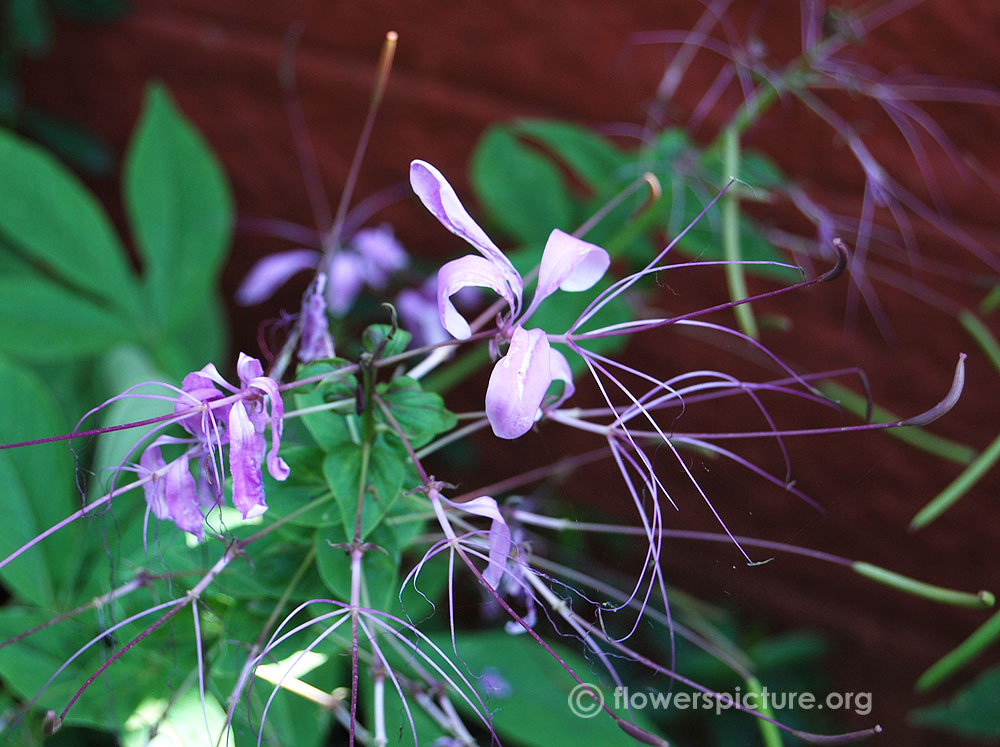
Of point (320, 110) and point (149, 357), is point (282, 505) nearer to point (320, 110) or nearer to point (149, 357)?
point (149, 357)

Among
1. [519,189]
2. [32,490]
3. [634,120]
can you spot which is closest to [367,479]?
[32,490]

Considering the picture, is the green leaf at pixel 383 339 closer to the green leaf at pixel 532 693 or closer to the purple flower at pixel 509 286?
the purple flower at pixel 509 286

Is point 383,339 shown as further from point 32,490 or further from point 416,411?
point 32,490

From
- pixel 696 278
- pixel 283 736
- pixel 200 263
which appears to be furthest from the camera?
pixel 696 278

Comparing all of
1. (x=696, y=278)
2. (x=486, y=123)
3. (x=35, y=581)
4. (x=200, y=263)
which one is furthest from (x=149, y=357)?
(x=696, y=278)

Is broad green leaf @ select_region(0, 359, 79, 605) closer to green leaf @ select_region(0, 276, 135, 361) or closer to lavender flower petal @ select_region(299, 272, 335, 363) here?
green leaf @ select_region(0, 276, 135, 361)

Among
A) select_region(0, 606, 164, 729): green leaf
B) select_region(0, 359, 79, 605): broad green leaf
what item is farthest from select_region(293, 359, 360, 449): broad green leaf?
select_region(0, 359, 79, 605): broad green leaf
